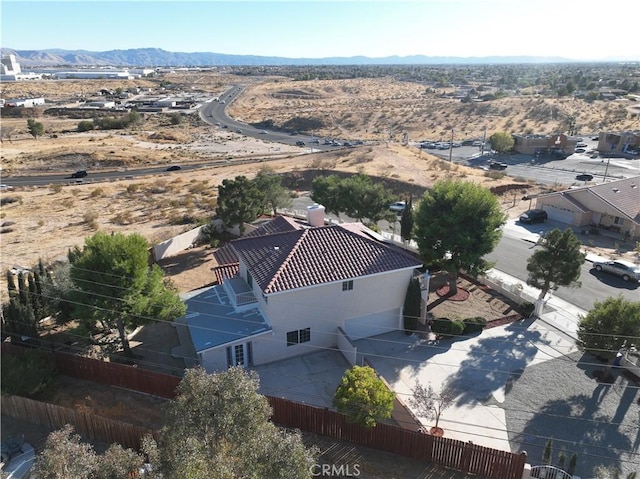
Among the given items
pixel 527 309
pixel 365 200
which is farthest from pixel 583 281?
pixel 365 200

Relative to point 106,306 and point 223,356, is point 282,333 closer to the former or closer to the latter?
point 223,356

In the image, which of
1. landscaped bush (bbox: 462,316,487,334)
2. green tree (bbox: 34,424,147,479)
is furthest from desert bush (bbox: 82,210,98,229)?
green tree (bbox: 34,424,147,479)

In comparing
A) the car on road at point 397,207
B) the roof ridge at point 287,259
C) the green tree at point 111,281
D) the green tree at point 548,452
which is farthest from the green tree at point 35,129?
the green tree at point 548,452

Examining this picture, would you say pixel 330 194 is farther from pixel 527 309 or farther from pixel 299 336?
pixel 527 309

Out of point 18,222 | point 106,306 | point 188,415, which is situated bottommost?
point 18,222

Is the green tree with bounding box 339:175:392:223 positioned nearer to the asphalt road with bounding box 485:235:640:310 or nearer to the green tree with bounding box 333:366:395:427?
the asphalt road with bounding box 485:235:640:310

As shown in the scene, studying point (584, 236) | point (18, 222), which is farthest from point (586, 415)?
point (18, 222)
